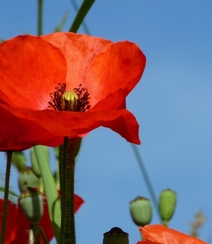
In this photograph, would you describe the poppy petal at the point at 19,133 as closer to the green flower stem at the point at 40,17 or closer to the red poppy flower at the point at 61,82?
the red poppy flower at the point at 61,82

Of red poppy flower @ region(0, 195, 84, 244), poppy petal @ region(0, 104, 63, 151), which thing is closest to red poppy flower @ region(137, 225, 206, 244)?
poppy petal @ region(0, 104, 63, 151)

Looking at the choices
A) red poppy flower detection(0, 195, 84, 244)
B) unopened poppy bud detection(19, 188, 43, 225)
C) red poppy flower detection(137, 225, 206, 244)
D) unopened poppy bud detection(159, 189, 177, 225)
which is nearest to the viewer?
red poppy flower detection(137, 225, 206, 244)

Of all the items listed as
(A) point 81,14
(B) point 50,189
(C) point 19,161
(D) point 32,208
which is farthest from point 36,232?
(C) point 19,161

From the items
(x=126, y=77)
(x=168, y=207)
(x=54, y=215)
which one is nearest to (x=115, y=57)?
(x=126, y=77)

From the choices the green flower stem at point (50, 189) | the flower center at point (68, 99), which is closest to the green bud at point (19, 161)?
the green flower stem at point (50, 189)

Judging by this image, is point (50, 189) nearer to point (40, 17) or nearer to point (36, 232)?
point (36, 232)

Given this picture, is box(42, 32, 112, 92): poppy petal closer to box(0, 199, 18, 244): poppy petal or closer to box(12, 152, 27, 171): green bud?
box(0, 199, 18, 244): poppy petal
